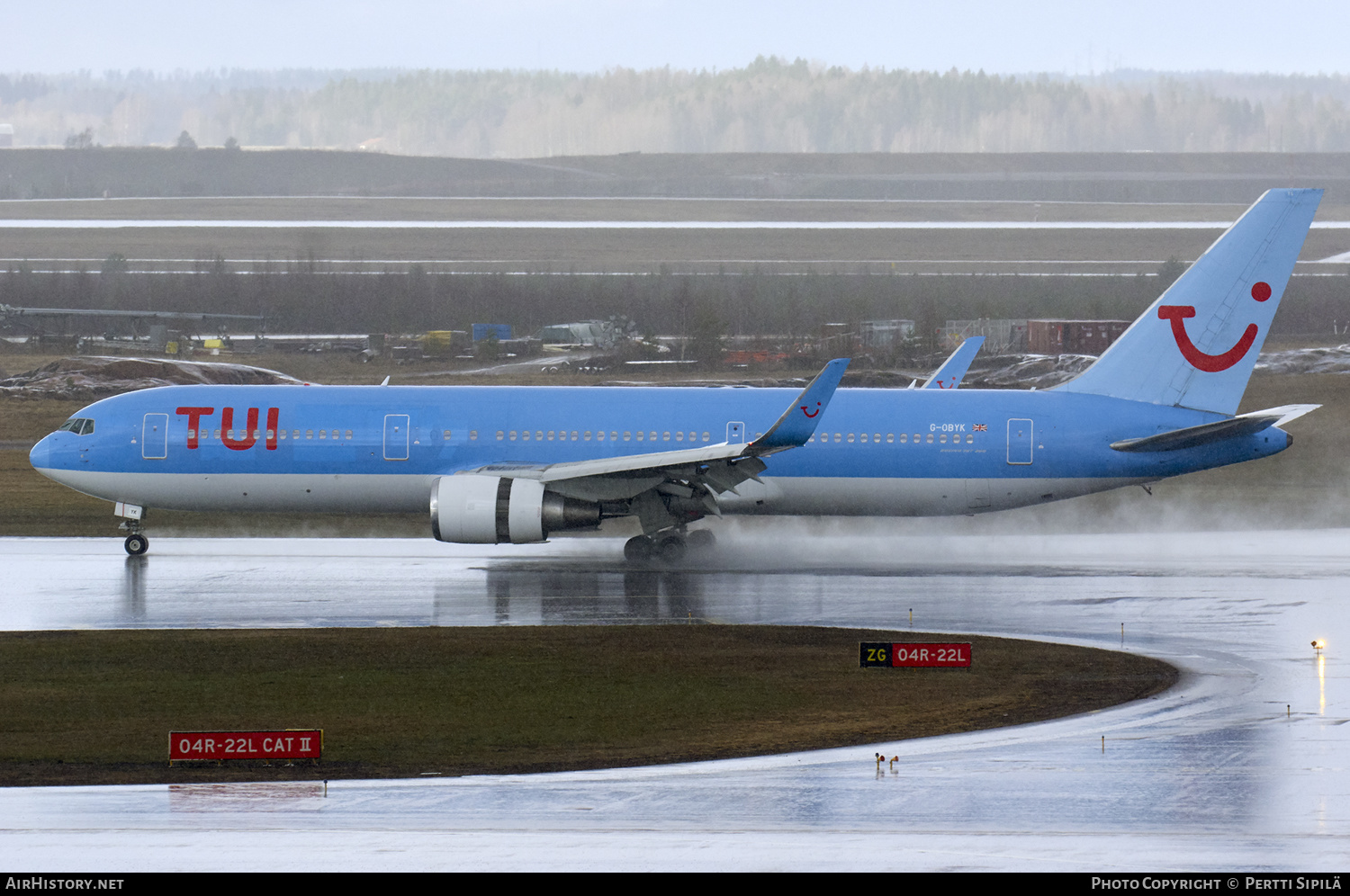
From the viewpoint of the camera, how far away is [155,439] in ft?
108

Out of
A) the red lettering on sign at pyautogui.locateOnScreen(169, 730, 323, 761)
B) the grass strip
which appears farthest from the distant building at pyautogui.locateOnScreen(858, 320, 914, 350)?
the red lettering on sign at pyautogui.locateOnScreen(169, 730, 323, 761)

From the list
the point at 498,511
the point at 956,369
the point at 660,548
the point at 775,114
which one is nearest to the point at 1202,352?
the point at 956,369

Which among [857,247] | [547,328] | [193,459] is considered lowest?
[193,459]

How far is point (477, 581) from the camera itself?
2944cm

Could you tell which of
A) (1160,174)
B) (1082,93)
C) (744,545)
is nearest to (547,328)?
(744,545)

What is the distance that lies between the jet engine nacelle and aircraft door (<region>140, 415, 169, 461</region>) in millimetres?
7195

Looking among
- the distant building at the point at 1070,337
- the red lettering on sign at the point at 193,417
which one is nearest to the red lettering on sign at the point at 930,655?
the red lettering on sign at the point at 193,417

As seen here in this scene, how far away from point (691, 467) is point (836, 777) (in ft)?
51.4

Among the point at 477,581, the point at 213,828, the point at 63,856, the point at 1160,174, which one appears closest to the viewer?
the point at 63,856

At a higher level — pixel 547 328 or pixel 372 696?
pixel 547 328

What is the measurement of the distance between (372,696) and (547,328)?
2566 inches

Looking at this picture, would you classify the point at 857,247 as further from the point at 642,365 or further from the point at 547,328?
the point at 642,365

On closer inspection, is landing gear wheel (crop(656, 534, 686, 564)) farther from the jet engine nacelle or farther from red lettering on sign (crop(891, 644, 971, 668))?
red lettering on sign (crop(891, 644, 971, 668))

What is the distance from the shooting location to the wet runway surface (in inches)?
488
